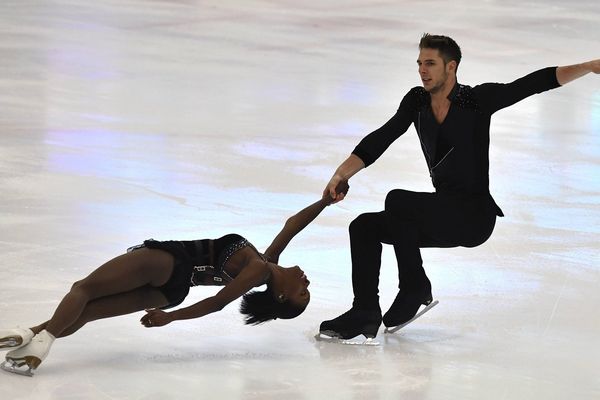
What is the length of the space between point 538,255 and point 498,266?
0.30 metres

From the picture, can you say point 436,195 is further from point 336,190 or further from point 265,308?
point 265,308

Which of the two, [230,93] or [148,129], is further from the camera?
[230,93]

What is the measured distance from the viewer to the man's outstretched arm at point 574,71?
5184mm

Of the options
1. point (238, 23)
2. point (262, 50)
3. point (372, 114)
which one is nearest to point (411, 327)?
point (372, 114)

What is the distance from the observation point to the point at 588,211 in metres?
7.49

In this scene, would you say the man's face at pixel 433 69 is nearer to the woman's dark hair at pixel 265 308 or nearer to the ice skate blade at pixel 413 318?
the ice skate blade at pixel 413 318

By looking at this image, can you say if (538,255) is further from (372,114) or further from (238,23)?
(238,23)

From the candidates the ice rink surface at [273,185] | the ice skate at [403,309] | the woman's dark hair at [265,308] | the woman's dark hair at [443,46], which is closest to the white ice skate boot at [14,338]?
the ice rink surface at [273,185]

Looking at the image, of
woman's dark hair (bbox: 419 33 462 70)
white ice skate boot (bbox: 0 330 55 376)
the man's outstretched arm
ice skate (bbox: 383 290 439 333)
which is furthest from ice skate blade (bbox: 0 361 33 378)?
the man's outstretched arm

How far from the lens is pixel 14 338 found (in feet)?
15.1

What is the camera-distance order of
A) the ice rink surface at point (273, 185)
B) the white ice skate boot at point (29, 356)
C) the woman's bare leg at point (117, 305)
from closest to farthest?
the white ice skate boot at point (29, 356) < the woman's bare leg at point (117, 305) < the ice rink surface at point (273, 185)

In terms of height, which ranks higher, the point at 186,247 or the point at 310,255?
the point at 186,247

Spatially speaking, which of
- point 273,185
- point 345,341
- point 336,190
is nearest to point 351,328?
point 345,341

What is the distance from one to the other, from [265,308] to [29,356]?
0.91 metres
